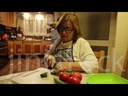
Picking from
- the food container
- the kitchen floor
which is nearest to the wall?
the food container

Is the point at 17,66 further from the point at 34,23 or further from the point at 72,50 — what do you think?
the point at 34,23

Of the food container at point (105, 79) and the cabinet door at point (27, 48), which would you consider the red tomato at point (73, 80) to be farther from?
the cabinet door at point (27, 48)

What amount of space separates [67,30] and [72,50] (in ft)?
0.44

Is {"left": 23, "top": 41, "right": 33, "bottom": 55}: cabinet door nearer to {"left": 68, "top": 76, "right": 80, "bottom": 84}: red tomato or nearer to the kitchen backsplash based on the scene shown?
the kitchen backsplash

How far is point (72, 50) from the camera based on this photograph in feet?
2.74

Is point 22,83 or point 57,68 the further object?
point 57,68

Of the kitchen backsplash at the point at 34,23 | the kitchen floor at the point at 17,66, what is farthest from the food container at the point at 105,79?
the kitchen backsplash at the point at 34,23

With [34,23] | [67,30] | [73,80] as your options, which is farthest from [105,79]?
[34,23]

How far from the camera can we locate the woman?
2.39 feet
